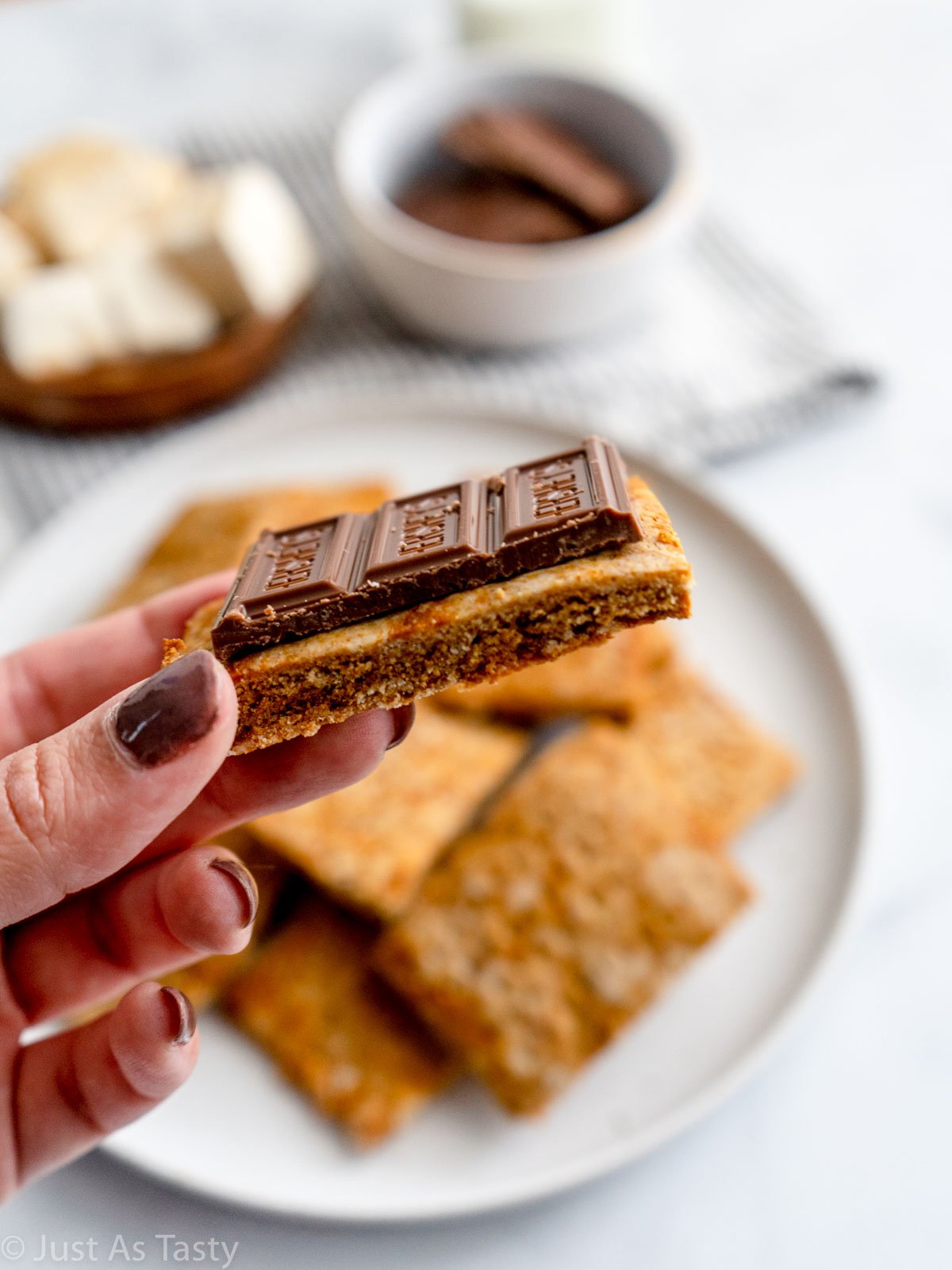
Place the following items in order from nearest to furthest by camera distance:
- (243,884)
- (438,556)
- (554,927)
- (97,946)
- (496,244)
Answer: (438,556), (243,884), (97,946), (554,927), (496,244)

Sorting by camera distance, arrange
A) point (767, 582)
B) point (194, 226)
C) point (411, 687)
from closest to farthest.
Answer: point (411, 687) → point (767, 582) → point (194, 226)

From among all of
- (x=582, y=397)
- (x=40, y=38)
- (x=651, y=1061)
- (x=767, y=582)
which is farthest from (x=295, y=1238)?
(x=40, y=38)

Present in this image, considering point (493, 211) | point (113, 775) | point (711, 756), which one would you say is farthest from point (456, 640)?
point (493, 211)

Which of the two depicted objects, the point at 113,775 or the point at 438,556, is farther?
the point at 438,556

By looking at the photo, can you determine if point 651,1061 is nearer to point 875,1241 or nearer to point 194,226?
point 875,1241

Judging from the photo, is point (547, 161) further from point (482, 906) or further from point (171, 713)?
point (171, 713)

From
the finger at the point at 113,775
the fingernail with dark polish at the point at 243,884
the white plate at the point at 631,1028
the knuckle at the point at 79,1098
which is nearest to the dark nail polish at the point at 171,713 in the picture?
the finger at the point at 113,775

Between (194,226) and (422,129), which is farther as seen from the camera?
(422,129)
